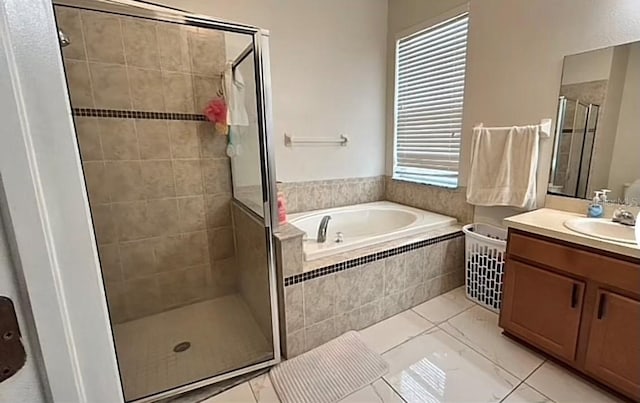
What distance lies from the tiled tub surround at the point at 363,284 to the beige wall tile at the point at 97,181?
1336 millimetres

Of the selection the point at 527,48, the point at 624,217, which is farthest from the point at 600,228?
the point at 527,48

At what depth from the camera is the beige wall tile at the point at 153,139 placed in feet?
7.02

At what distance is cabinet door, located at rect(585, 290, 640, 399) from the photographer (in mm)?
1344

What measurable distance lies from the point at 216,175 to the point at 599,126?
8.52 feet

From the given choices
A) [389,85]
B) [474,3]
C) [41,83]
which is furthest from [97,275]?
[389,85]

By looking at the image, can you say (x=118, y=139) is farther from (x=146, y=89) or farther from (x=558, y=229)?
(x=558, y=229)

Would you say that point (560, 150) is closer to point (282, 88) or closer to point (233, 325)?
point (282, 88)

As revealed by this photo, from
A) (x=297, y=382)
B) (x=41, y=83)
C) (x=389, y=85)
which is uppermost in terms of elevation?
(x=389, y=85)

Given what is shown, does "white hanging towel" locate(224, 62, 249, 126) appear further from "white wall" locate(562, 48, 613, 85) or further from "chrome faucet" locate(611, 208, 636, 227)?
"chrome faucet" locate(611, 208, 636, 227)

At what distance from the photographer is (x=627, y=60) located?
1660mm

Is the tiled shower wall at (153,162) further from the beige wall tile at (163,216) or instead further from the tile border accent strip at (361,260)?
the tile border accent strip at (361,260)

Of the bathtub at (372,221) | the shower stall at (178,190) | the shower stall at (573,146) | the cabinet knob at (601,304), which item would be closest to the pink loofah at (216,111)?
the shower stall at (178,190)

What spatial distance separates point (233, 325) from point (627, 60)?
9.55 ft

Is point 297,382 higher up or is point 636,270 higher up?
point 636,270
